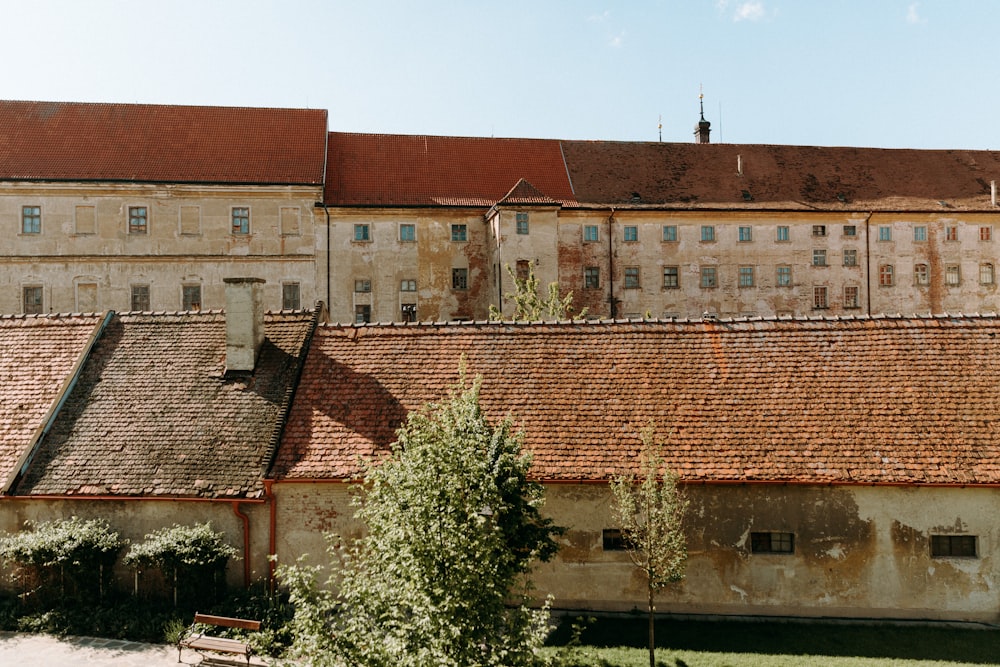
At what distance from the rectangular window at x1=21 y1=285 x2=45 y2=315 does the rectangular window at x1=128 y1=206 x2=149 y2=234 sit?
16.4ft

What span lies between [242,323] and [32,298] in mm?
27882

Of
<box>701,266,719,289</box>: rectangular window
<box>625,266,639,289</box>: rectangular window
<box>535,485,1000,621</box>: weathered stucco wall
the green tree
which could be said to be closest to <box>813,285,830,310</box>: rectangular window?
<box>701,266,719,289</box>: rectangular window

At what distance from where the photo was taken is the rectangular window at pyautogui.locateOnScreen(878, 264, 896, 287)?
43281 millimetres

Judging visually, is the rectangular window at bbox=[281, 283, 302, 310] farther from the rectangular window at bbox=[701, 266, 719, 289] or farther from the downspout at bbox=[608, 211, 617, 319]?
the rectangular window at bbox=[701, 266, 719, 289]

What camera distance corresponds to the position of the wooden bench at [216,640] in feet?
38.6

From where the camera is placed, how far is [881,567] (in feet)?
44.1

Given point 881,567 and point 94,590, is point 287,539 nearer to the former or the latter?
point 94,590

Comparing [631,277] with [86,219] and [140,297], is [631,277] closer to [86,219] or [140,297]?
[140,297]

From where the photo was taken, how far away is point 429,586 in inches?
299

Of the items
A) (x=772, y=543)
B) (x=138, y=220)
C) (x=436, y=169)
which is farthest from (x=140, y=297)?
(x=772, y=543)

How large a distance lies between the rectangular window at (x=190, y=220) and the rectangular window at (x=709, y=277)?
2482 centimetres

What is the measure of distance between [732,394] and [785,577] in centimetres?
324

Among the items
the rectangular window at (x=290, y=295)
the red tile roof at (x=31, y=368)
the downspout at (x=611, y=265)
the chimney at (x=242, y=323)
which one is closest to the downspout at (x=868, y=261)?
the downspout at (x=611, y=265)

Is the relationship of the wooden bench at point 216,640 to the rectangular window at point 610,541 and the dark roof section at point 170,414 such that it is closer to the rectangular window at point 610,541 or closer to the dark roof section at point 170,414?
the dark roof section at point 170,414
